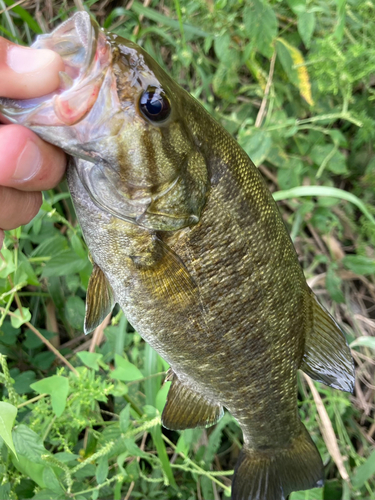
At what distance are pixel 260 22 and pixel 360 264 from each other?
58.3 inches

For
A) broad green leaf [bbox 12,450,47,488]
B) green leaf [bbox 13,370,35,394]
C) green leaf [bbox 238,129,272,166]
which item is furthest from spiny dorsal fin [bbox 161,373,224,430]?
green leaf [bbox 238,129,272,166]

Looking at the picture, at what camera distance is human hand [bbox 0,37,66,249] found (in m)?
0.84

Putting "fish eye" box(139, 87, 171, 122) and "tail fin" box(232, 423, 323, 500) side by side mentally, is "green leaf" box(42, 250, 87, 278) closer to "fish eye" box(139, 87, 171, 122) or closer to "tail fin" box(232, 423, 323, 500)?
"fish eye" box(139, 87, 171, 122)

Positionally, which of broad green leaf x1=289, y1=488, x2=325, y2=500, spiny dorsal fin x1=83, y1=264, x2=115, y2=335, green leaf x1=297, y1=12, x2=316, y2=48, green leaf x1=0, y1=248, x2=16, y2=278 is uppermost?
green leaf x1=0, y1=248, x2=16, y2=278

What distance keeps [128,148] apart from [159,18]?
184 centimetres

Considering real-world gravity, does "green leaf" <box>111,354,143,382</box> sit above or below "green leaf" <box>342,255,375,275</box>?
above

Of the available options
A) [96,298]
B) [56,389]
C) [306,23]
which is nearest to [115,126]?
[96,298]

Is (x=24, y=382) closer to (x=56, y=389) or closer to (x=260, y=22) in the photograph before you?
(x=56, y=389)

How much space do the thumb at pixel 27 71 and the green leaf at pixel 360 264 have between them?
1963mm

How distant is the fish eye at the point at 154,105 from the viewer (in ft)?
2.98

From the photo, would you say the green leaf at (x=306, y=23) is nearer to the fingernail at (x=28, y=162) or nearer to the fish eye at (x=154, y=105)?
the fish eye at (x=154, y=105)

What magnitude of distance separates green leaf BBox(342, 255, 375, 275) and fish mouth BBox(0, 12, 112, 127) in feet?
6.24

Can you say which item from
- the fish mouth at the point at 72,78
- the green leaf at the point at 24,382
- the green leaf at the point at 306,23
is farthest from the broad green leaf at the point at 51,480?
the green leaf at the point at 306,23

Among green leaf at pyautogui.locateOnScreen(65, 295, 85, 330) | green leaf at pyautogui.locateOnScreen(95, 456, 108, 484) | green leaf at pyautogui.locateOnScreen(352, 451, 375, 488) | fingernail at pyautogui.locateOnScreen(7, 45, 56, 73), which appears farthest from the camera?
green leaf at pyautogui.locateOnScreen(65, 295, 85, 330)
